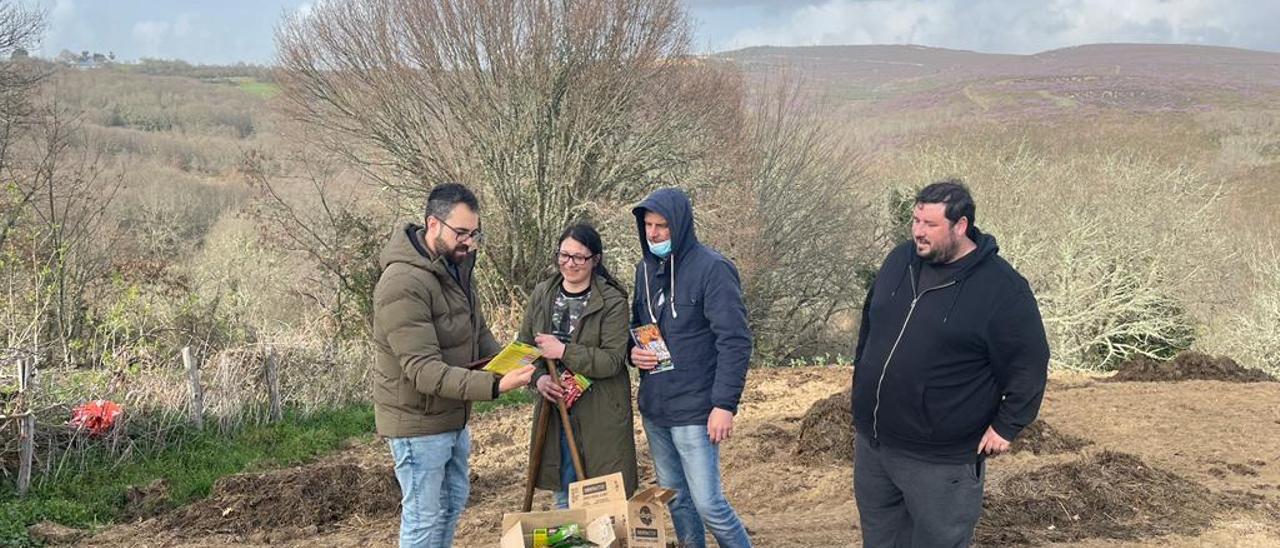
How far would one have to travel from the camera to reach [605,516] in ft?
10.5

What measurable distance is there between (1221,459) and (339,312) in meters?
A: 11.2

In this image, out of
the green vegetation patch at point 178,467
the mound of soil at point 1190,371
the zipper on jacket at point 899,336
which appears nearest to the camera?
the zipper on jacket at point 899,336

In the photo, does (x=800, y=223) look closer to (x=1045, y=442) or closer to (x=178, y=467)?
(x=1045, y=442)

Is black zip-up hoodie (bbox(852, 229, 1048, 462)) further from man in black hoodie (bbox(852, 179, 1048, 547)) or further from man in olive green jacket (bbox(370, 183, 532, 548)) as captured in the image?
Result: man in olive green jacket (bbox(370, 183, 532, 548))

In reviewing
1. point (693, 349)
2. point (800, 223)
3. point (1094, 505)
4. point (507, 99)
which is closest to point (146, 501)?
point (693, 349)

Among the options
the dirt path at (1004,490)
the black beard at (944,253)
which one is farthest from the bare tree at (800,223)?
the black beard at (944,253)

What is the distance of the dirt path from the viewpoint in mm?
5020

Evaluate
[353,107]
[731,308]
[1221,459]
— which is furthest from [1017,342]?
[353,107]

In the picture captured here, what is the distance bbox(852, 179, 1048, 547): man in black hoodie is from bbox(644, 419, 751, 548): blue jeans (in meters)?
0.70

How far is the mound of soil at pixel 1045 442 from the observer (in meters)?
6.76

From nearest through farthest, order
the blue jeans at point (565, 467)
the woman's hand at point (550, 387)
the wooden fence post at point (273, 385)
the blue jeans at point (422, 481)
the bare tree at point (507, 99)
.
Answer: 1. the blue jeans at point (422, 481)
2. the woman's hand at point (550, 387)
3. the blue jeans at point (565, 467)
4. the wooden fence post at point (273, 385)
5. the bare tree at point (507, 99)

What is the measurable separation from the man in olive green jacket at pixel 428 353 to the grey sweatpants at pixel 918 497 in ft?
4.66

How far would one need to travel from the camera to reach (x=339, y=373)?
9.36 meters

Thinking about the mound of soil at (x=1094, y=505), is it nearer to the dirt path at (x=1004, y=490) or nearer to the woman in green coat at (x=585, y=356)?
the dirt path at (x=1004, y=490)
